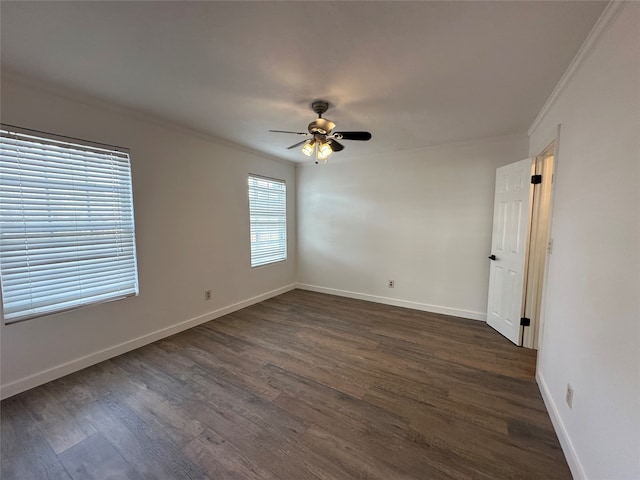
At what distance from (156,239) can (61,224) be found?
790 mm

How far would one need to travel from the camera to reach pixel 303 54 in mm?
1640

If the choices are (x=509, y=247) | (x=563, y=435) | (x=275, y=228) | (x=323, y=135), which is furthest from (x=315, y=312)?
(x=563, y=435)

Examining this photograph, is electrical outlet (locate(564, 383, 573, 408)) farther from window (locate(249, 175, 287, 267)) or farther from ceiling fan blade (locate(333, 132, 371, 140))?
window (locate(249, 175, 287, 267))

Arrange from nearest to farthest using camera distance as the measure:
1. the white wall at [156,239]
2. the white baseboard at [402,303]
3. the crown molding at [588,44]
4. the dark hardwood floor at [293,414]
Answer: the crown molding at [588,44], the dark hardwood floor at [293,414], the white wall at [156,239], the white baseboard at [402,303]

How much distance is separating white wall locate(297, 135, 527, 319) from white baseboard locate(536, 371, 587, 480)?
1.62 metres

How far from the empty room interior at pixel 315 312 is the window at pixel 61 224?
0.7 inches

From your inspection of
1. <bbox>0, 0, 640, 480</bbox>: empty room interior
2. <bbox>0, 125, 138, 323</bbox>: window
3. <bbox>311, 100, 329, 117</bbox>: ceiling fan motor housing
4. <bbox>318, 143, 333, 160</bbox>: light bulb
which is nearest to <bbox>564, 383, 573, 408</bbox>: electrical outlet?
<bbox>0, 0, 640, 480</bbox>: empty room interior

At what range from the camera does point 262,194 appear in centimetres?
427

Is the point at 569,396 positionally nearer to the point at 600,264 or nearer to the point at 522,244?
the point at 600,264

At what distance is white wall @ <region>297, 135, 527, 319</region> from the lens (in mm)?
3457

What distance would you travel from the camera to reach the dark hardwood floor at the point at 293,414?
4.76ft

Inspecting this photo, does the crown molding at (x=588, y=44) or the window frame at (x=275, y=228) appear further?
the window frame at (x=275, y=228)

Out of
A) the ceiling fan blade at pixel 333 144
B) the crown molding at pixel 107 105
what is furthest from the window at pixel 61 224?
the ceiling fan blade at pixel 333 144

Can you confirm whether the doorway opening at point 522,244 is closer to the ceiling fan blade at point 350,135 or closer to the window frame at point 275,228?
the ceiling fan blade at point 350,135
